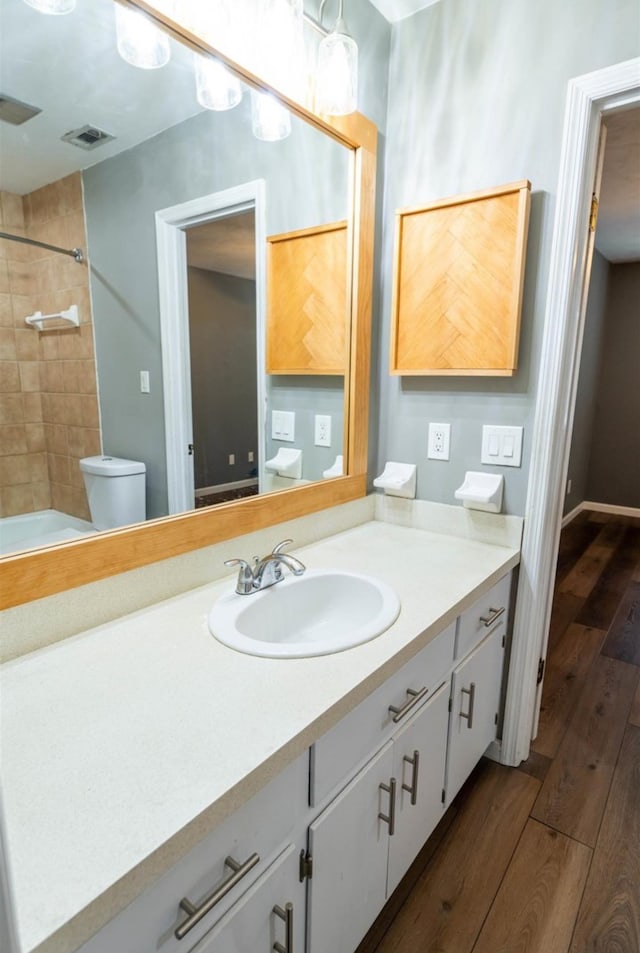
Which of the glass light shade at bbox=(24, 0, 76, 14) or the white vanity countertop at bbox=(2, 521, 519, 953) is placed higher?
the glass light shade at bbox=(24, 0, 76, 14)

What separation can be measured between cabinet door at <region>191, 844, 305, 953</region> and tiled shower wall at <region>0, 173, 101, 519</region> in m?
0.72

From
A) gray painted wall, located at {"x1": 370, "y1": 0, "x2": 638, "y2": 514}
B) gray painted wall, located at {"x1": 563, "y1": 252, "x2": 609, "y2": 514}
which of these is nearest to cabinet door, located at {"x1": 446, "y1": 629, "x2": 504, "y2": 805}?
gray painted wall, located at {"x1": 370, "y1": 0, "x2": 638, "y2": 514}

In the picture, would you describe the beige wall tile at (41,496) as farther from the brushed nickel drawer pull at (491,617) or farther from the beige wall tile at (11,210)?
the brushed nickel drawer pull at (491,617)

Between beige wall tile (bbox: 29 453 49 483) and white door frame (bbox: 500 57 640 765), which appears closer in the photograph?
beige wall tile (bbox: 29 453 49 483)

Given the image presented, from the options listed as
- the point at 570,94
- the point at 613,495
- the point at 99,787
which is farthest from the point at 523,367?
the point at 613,495

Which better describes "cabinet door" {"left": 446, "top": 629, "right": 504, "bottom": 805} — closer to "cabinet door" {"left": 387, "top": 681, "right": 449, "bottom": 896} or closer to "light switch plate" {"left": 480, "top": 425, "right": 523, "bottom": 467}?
"cabinet door" {"left": 387, "top": 681, "right": 449, "bottom": 896}

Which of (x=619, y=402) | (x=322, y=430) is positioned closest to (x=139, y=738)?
(x=322, y=430)

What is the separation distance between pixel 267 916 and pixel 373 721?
1.09 ft

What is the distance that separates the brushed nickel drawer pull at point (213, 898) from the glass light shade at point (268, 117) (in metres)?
1.57

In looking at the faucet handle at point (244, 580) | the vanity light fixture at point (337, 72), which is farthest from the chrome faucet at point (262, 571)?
the vanity light fixture at point (337, 72)

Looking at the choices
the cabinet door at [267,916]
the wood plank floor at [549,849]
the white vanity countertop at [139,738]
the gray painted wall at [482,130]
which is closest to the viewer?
the white vanity countertop at [139,738]

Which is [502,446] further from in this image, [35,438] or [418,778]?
[35,438]

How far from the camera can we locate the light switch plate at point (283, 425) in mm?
1515

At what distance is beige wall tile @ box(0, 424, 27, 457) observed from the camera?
2.96 ft
